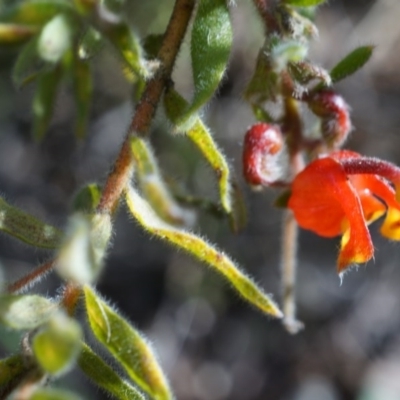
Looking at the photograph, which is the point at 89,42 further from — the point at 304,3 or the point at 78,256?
the point at 78,256

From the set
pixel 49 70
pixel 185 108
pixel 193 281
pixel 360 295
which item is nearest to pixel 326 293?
pixel 360 295

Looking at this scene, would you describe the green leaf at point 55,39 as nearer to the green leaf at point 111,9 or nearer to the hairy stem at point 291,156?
the green leaf at point 111,9

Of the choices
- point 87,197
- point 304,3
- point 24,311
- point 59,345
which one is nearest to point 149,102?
point 87,197

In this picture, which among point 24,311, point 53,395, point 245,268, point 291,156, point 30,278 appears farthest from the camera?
point 245,268

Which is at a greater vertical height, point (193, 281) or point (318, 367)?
point (193, 281)

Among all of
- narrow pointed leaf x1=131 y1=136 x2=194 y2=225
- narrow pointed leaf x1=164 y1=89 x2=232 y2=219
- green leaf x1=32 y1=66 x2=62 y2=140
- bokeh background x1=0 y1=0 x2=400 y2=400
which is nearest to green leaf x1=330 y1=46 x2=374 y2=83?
narrow pointed leaf x1=164 y1=89 x2=232 y2=219

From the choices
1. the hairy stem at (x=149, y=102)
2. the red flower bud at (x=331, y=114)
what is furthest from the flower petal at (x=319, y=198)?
the hairy stem at (x=149, y=102)

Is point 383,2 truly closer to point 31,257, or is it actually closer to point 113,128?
point 113,128
